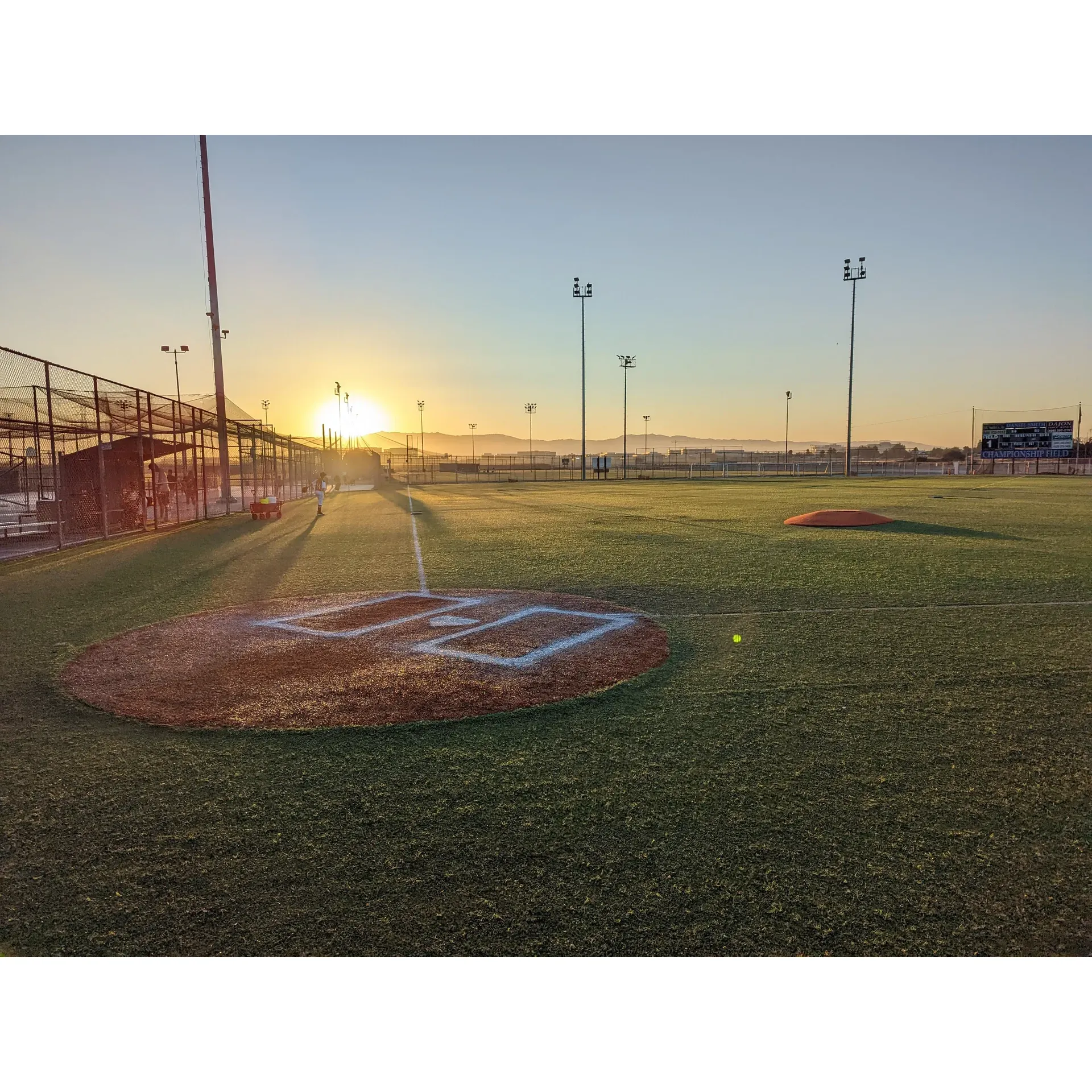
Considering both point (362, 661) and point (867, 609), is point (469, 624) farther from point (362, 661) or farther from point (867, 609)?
point (867, 609)

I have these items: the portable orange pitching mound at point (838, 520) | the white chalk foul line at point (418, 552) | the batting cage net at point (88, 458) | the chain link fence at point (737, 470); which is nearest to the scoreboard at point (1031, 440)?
the chain link fence at point (737, 470)

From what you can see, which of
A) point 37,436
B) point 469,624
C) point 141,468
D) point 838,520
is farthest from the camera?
point 141,468

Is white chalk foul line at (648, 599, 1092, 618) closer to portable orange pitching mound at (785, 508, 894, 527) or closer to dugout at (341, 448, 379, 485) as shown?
portable orange pitching mound at (785, 508, 894, 527)

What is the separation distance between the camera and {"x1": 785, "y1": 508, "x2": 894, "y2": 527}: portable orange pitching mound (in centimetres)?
1658

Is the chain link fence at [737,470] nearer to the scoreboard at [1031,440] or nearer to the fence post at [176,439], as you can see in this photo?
the scoreboard at [1031,440]

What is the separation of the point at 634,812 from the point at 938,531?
14.5 m

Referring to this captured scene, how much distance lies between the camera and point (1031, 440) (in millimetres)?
52812

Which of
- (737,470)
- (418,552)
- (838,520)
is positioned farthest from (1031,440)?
(418,552)

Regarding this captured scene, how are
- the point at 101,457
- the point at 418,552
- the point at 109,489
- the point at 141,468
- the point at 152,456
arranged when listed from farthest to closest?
the point at 152,456
the point at 109,489
the point at 141,468
the point at 101,457
the point at 418,552

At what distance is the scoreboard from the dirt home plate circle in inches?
2263

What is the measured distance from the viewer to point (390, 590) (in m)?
8.99

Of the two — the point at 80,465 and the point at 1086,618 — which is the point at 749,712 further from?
the point at 80,465

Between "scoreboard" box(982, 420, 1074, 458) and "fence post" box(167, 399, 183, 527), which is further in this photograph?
"scoreboard" box(982, 420, 1074, 458)

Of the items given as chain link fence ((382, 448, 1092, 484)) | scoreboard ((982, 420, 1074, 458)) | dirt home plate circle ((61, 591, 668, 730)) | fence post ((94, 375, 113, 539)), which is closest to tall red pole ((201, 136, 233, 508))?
fence post ((94, 375, 113, 539))
